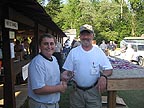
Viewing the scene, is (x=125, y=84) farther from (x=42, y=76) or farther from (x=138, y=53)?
(x=138, y=53)

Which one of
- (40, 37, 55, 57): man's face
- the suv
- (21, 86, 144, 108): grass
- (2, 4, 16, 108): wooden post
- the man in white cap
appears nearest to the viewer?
(40, 37, 55, 57): man's face

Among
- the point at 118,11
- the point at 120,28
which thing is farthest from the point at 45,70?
the point at 118,11

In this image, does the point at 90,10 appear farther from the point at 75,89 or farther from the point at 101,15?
the point at 75,89

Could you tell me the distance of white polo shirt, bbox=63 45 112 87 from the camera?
430 cm

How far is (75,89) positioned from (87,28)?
900 mm

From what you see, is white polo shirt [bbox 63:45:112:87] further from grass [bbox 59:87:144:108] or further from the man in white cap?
grass [bbox 59:87:144:108]

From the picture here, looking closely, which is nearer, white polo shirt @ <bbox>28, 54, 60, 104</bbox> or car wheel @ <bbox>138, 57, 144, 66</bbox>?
white polo shirt @ <bbox>28, 54, 60, 104</bbox>

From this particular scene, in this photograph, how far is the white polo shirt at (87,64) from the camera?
4.30 m

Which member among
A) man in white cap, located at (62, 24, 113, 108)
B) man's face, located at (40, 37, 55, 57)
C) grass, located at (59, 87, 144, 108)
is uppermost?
man's face, located at (40, 37, 55, 57)

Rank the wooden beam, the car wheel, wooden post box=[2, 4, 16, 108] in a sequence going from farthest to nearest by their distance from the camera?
the car wheel, wooden post box=[2, 4, 16, 108], the wooden beam

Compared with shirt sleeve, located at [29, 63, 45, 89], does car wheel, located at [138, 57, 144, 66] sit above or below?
below

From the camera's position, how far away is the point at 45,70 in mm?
3490

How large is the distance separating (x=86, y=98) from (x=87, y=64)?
52 cm

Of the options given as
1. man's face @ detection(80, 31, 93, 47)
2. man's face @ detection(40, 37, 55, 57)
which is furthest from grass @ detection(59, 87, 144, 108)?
man's face @ detection(40, 37, 55, 57)
